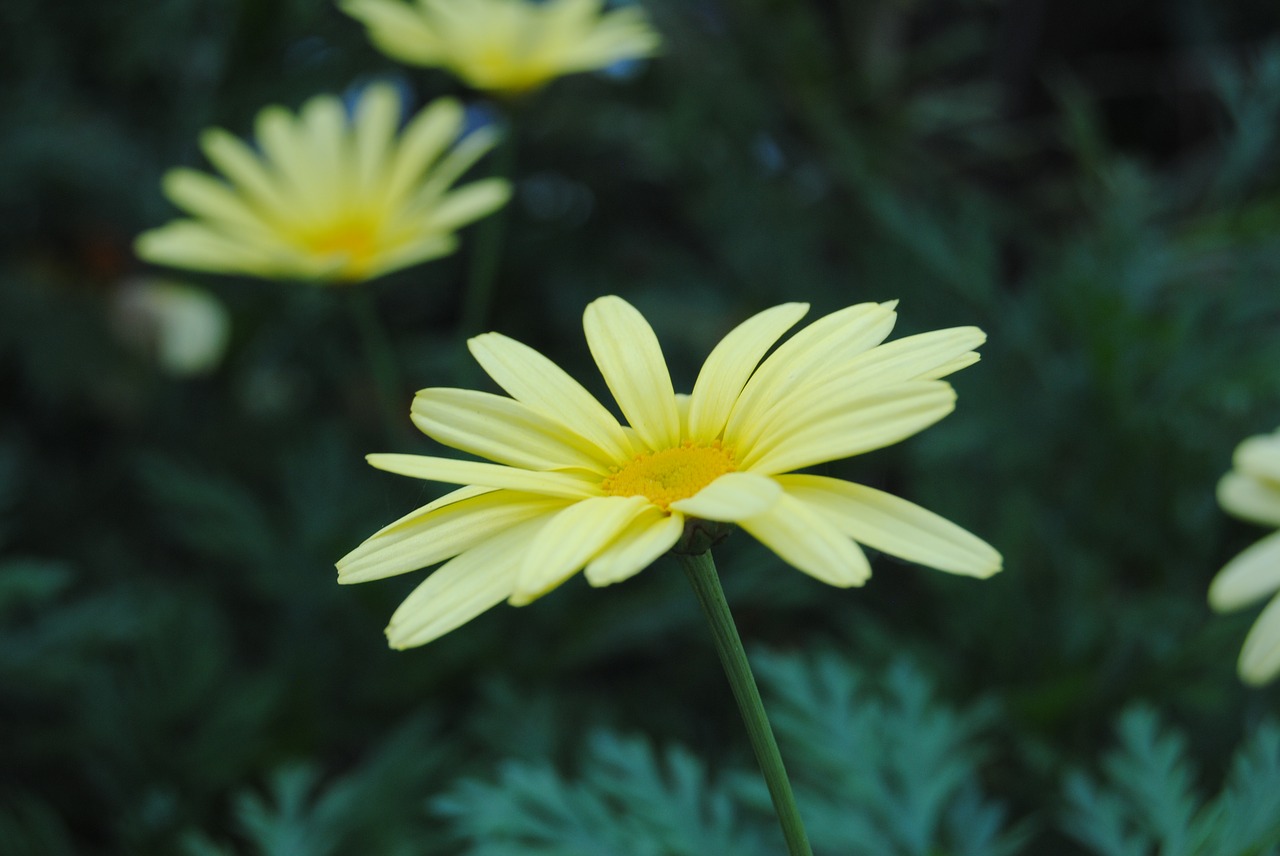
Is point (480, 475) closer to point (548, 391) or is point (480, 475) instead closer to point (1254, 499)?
point (548, 391)

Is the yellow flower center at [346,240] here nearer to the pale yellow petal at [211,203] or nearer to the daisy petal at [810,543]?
the pale yellow petal at [211,203]

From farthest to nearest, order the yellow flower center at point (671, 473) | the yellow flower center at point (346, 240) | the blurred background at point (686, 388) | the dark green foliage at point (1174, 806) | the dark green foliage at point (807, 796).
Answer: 1. the yellow flower center at point (346, 240)
2. the blurred background at point (686, 388)
3. the dark green foliage at point (807, 796)
4. the dark green foliage at point (1174, 806)
5. the yellow flower center at point (671, 473)

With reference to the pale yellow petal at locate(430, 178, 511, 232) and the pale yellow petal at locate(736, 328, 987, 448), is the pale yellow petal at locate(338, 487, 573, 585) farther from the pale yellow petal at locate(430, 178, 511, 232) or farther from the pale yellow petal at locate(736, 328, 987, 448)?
the pale yellow petal at locate(430, 178, 511, 232)

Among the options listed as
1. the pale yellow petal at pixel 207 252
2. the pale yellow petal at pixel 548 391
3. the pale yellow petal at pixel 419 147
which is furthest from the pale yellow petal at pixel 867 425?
the pale yellow petal at pixel 419 147

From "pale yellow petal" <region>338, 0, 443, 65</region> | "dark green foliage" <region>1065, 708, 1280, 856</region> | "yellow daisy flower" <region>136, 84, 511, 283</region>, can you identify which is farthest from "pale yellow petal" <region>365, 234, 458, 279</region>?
"dark green foliage" <region>1065, 708, 1280, 856</region>

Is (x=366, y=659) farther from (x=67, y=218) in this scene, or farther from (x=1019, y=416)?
(x=67, y=218)

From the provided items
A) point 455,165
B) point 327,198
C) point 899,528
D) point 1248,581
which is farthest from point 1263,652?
point 327,198
